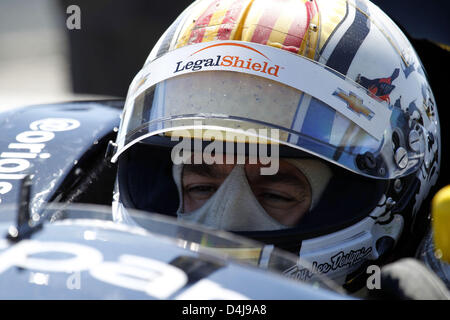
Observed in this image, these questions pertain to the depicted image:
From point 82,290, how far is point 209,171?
30.5 inches

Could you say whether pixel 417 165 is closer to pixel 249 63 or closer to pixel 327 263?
pixel 327 263

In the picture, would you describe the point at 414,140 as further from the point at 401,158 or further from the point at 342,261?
the point at 342,261

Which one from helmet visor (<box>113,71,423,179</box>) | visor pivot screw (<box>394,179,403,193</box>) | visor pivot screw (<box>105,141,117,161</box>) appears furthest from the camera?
visor pivot screw (<box>105,141,117,161</box>)

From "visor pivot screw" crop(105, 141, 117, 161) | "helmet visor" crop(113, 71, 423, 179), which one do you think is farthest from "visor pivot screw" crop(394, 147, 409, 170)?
"visor pivot screw" crop(105, 141, 117, 161)

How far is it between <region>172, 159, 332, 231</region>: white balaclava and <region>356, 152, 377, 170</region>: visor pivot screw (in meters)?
0.11

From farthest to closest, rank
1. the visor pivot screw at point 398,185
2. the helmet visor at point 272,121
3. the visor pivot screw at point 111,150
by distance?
the visor pivot screw at point 111,150, the visor pivot screw at point 398,185, the helmet visor at point 272,121

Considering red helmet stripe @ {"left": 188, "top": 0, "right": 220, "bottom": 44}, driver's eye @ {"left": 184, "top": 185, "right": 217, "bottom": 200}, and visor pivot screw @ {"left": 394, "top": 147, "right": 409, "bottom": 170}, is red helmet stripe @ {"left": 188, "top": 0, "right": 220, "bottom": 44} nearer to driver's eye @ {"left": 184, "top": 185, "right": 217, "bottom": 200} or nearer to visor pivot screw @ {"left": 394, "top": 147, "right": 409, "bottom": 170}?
driver's eye @ {"left": 184, "top": 185, "right": 217, "bottom": 200}

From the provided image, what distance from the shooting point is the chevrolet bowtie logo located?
140cm

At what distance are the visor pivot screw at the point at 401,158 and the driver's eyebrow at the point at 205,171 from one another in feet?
1.29

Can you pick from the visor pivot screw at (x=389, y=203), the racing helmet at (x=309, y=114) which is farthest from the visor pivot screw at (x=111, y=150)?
the visor pivot screw at (x=389, y=203)

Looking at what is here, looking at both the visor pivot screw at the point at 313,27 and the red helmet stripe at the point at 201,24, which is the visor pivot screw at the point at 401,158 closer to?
the visor pivot screw at the point at 313,27

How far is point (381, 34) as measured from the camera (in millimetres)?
1558

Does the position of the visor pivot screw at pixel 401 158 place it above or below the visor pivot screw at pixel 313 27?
below

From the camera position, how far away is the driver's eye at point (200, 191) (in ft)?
5.07
